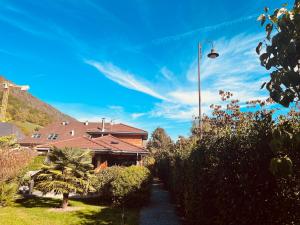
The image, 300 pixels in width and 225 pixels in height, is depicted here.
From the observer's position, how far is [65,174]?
14.0 metres

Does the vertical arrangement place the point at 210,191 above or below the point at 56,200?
above

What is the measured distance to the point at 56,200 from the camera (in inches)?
647

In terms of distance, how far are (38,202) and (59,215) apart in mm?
4284

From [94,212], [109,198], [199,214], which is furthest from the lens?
[109,198]

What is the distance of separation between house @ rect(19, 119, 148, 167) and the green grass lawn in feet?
12.0

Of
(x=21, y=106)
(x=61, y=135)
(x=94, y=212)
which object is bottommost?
(x=94, y=212)

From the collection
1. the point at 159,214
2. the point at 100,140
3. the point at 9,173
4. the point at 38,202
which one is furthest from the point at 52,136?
the point at 159,214

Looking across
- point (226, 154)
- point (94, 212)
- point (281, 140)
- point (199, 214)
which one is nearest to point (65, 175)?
point (94, 212)

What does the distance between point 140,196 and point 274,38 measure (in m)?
13.4

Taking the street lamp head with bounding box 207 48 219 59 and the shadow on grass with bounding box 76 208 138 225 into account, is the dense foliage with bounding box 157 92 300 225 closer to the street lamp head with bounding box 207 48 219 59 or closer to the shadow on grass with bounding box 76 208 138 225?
the shadow on grass with bounding box 76 208 138 225

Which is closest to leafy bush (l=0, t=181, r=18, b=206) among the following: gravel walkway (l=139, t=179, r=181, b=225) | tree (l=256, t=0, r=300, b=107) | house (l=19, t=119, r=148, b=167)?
house (l=19, t=119, r=148, b=167)

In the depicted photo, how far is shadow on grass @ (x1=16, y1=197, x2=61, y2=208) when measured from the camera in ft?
47.0

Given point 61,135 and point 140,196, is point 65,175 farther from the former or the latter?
point 61,135

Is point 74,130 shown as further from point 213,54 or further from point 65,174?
point 213,54
